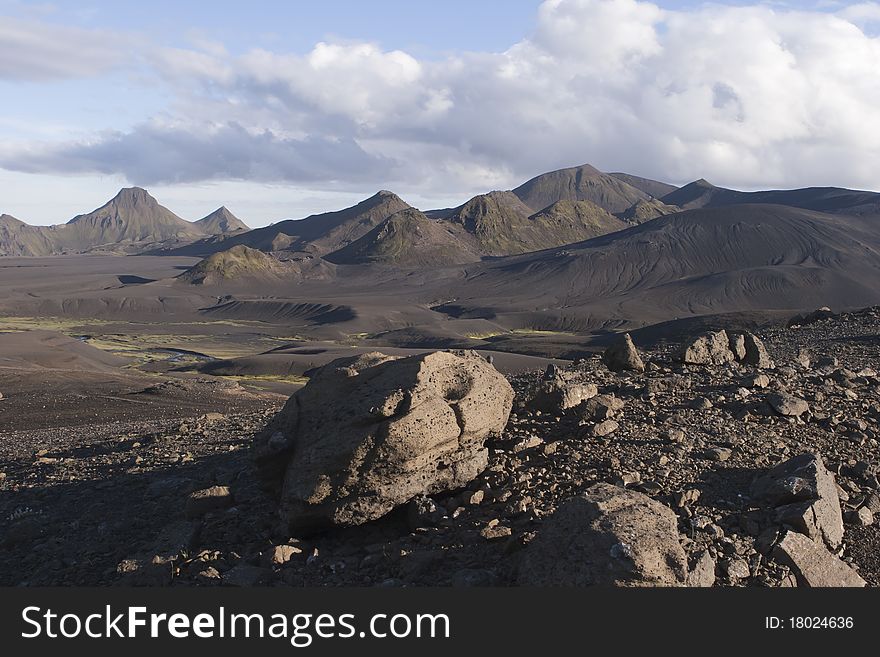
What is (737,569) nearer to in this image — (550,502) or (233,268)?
(550,502)

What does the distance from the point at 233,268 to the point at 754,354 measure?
149913 millimetres

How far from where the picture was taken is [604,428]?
897cm

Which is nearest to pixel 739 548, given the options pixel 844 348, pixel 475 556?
pixel 475 556

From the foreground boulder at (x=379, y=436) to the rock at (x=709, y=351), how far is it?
5.37 m

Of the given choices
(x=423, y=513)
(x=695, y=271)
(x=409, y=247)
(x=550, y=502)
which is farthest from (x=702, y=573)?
(x=409, y=247)

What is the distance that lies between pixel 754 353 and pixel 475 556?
29.0ft

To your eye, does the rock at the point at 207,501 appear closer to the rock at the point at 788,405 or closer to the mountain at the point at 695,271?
the rock at the point at 788,405

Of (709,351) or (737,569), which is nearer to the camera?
(737,569)

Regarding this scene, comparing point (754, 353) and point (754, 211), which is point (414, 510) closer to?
point (754, 353)

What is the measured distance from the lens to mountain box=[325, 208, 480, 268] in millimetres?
172625

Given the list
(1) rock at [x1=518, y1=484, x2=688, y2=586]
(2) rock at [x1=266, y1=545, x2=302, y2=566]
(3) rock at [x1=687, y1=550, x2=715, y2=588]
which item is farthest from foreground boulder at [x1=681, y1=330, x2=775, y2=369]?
(2) rock at [x1=266, y1=545, x2=302, y2=566]

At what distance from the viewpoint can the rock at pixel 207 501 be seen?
867 cm

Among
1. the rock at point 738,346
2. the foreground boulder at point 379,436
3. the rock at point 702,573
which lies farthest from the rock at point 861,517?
the rock at point 738,346

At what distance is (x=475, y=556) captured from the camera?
6609 mm
